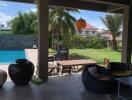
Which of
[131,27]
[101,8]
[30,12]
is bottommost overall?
[131,27]

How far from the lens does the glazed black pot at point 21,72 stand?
6531 millimetres

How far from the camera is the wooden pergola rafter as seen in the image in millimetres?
7234

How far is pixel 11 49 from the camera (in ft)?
64.8

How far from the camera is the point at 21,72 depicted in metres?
6.53

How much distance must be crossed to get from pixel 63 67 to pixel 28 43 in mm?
12012

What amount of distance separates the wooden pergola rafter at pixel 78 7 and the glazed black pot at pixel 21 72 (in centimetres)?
69

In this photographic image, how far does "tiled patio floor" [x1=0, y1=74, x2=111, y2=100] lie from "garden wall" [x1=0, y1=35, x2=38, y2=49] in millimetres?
13164

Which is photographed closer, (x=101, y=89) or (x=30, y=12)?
(x=101, y=89)

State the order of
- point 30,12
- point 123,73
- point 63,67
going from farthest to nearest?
point 30,12 < point 63,67 < point 123,73

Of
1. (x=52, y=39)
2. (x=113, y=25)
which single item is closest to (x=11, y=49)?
(x=52, y=39)

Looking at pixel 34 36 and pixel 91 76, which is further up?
pixel 34 36

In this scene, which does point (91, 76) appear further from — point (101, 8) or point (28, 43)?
point (28, 43)

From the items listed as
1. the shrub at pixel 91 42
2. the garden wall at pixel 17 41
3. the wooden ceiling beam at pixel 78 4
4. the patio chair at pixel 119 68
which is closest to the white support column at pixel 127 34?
the wooden ceiling beam at pixel 78 4

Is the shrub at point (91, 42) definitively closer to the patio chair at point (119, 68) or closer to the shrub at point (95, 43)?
the shrub at point (95, 43)
